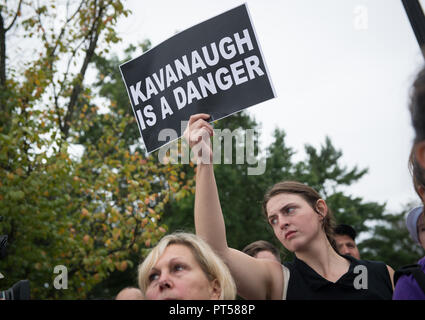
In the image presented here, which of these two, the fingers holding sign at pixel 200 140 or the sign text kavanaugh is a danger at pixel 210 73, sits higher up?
the sign text kavanaugh is a danger at pixel 210 73

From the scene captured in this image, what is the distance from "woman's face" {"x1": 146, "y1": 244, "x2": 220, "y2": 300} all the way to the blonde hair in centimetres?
2

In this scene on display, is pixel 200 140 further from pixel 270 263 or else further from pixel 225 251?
pixel 270 263

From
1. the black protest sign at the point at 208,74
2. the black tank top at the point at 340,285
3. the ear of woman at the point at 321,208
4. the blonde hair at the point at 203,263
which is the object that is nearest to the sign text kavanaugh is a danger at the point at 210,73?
the black protest sign at the point at 208,74

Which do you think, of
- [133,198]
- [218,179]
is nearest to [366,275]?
[133,198]

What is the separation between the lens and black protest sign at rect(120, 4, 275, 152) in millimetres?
2594

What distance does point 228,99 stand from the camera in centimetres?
259

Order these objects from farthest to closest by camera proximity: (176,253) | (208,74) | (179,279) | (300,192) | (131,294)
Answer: (208,74)
(300,192)
(131,294)
(176,253)
(179,279)

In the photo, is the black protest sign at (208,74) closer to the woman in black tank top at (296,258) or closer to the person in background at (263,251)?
the woman in black tank top at (296,258)

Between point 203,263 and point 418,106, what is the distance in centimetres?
107

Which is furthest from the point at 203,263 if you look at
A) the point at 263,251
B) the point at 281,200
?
the point at 263,251

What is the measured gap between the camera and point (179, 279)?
69.2 inches

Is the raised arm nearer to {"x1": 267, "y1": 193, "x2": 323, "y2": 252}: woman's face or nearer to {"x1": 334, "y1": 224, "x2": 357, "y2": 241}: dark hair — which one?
{"x1": 267, "y1": 193, "x2": 323, "y2": 252}: woman's face

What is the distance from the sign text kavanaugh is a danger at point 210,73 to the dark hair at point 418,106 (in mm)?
1452

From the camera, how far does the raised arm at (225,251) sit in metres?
2.03
